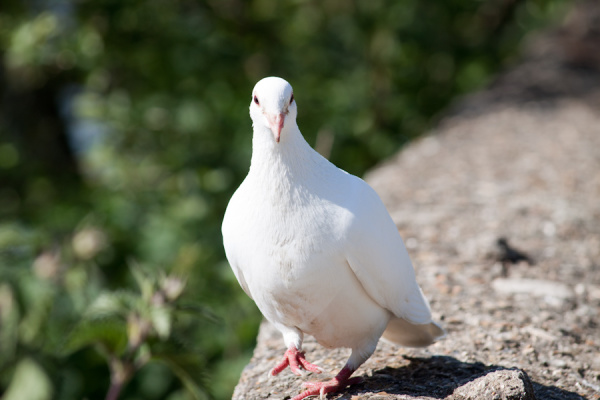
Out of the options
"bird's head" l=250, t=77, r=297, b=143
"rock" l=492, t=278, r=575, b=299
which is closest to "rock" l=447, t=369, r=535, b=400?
"bird's head" l=250, t=77, r=297, b=143

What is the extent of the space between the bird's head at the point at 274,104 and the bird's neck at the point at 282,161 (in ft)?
0.19

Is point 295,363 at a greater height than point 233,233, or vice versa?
point 233,233

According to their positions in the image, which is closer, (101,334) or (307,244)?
(307,244)

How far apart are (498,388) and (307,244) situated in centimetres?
74

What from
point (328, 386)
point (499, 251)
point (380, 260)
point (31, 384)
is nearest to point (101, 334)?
point (31, 384)

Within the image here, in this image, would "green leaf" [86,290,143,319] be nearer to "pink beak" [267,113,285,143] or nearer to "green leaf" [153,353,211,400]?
"green leaf" [153,353,211,400]

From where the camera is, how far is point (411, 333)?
278cm

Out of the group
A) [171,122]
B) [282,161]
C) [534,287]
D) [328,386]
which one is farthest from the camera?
[171,122]

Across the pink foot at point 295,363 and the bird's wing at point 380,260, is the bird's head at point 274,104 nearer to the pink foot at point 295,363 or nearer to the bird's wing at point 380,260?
the bird's wing at point 380,260

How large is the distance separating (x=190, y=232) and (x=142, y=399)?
1351 millimetres

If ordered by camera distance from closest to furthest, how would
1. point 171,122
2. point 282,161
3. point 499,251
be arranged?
point 282,161 < point 499,251 < point 171,122

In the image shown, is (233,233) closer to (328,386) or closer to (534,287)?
(328,386)

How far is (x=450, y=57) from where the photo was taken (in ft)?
24.0

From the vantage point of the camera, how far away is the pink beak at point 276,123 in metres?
2.16
